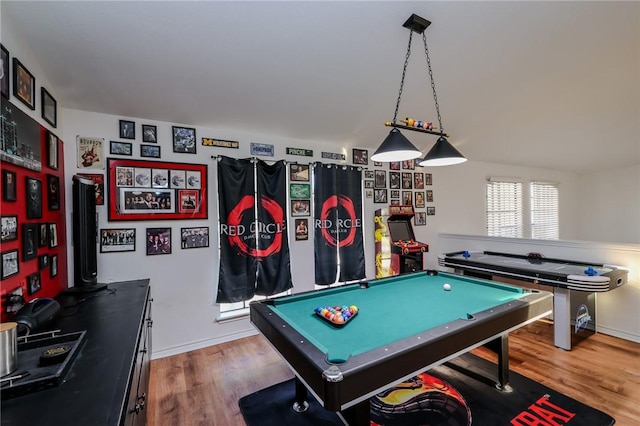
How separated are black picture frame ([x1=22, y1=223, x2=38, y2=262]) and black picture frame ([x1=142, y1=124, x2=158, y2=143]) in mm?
1406

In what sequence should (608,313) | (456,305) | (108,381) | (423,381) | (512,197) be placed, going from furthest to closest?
(512,197), (608,313), (423,381), (456,305), (108,381)

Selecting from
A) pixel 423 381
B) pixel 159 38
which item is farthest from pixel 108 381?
pixel 423 381

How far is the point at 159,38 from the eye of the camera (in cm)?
188

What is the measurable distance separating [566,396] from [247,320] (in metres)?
3.03

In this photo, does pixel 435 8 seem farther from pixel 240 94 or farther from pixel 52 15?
pixel 52 15

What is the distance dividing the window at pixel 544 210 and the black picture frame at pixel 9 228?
770 cm

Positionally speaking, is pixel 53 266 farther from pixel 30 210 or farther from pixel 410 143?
pixel 410 143

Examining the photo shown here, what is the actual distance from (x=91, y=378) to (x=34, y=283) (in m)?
1.24

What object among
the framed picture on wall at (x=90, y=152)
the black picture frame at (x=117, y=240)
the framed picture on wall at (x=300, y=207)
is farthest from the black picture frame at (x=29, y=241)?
the framed picture on wall at (x=300, y=207)

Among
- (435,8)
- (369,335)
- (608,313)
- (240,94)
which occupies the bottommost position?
(608,313)

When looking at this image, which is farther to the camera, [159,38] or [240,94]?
[240,94]

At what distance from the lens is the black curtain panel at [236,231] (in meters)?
3.23

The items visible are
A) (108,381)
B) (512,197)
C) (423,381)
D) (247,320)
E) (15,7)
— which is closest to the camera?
(108,381)

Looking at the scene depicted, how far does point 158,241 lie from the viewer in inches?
117
